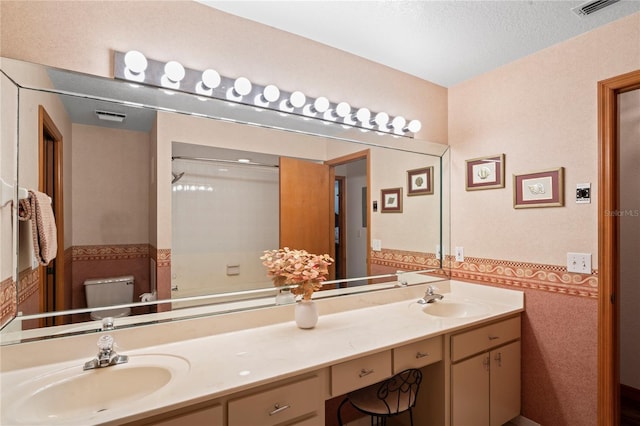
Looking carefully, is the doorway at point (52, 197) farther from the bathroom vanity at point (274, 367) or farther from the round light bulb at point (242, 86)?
the round light bulb at point (242, 86)

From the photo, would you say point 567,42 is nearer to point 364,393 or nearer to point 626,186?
point 626,186

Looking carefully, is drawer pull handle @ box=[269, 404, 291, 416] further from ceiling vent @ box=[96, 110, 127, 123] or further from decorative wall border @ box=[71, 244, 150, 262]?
ceiling vent @ box=[96, 110, 127, 123]

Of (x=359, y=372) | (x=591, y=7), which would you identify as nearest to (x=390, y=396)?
(x=359, y=372)

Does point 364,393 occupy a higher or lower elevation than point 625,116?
lower

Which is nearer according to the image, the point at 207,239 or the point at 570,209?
the point at 207,239

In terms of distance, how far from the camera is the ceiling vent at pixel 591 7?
1551 mm

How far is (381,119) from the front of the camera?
7.14 ft

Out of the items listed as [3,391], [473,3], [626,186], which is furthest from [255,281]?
[626,186]

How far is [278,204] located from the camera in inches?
73.5

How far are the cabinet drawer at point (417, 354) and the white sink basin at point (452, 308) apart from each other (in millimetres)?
442

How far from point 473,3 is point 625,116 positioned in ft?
5.70

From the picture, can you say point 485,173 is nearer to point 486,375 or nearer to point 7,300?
point 486,375

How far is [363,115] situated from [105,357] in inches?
69.5

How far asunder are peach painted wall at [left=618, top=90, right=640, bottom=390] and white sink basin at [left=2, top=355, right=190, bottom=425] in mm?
3016
